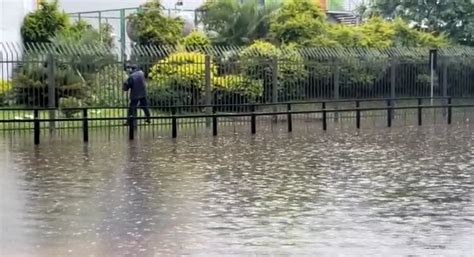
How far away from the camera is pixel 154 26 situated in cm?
3625

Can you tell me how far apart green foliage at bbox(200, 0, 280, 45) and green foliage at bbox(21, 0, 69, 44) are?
569cm

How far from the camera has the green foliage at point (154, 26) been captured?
35.9m

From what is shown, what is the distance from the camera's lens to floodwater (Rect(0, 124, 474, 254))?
916cm

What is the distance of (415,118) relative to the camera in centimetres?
2994

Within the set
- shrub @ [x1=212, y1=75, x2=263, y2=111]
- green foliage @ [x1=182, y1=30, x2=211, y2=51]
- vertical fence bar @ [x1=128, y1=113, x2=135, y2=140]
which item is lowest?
vertical fence bar @ [x1=128, y1=113, x2=135, y2=140]

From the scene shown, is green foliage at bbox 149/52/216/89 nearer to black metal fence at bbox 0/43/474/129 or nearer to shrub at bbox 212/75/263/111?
black metal fence at bbox 0/43/474/129

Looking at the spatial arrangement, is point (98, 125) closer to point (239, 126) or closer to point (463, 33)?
point (239, 126)

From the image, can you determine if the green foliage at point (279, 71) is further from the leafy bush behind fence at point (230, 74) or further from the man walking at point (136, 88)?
the man walking at point (136, 88)

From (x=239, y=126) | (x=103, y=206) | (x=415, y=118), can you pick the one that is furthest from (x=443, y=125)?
(x=103, y=206)

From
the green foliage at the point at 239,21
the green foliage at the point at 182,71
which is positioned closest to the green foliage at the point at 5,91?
the green foliage at the point at 182,71

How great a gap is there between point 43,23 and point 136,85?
11.1 metres

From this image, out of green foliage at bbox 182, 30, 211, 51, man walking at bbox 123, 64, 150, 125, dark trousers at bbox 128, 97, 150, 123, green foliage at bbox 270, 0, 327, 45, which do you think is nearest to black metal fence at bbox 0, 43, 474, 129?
dark trousers at bbox 128, 97, 150, 123

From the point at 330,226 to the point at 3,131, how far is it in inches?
584

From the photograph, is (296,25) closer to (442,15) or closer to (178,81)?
(442,15)
